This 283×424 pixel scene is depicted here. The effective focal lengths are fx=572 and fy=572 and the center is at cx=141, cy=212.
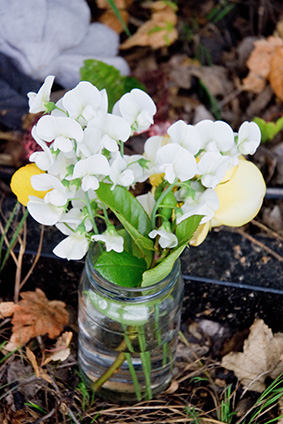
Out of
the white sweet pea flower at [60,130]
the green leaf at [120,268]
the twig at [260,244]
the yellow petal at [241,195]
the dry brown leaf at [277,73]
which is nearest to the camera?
the white sweet pea flower at [60,130]

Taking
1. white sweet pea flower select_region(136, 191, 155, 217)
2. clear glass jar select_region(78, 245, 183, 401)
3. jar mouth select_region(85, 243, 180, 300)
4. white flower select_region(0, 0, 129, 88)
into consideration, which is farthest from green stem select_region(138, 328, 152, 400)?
white flower select_region(0, 0, 129, 88)

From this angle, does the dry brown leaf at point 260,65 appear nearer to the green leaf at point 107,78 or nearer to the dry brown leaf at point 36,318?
the green leaf at point 107,78

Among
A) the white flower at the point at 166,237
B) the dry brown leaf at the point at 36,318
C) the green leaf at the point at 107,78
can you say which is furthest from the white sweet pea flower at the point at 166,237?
the green leaf at the point at 107,78

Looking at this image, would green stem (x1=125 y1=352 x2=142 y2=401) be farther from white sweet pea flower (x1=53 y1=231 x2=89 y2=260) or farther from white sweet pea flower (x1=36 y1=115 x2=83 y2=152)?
white sweet pea flower (x1=36 y1=115 x2=83 y2=152)

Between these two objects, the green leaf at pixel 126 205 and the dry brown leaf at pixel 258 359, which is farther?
the dry brown leaf at pixel 258 359

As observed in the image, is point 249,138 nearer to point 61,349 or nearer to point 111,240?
point 111,240

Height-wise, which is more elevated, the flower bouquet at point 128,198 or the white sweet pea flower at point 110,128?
the white sweet pea flower at point 110,128

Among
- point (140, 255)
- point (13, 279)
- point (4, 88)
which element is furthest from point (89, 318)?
point (4, 88)
